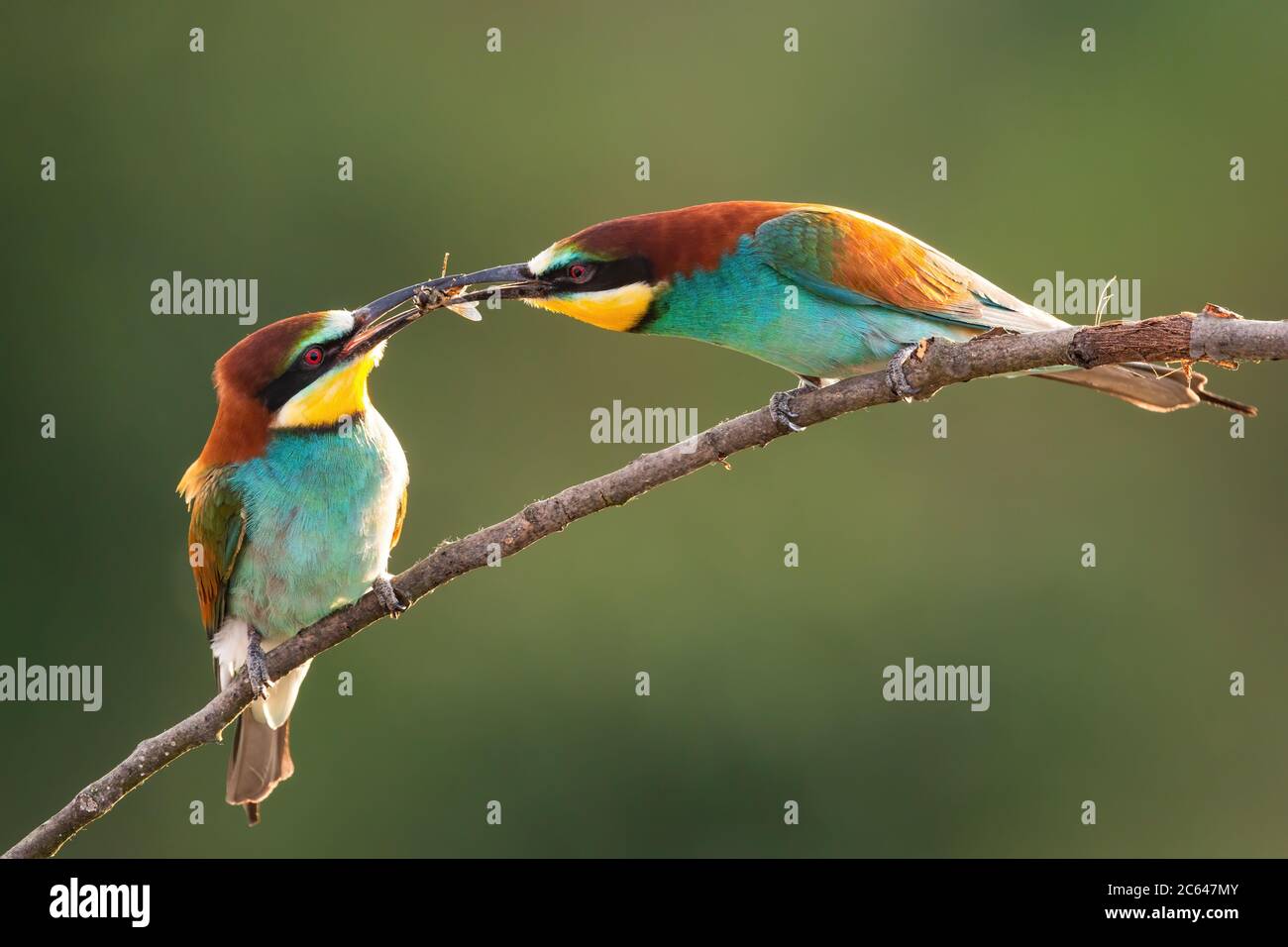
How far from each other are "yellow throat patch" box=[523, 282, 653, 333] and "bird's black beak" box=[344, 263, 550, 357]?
0.10ft

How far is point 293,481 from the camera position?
3.12 m

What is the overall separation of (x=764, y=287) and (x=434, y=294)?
60 cm

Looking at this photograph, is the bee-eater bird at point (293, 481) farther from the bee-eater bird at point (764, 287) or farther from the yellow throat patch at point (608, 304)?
the yellow throat patch at point (608, 304)

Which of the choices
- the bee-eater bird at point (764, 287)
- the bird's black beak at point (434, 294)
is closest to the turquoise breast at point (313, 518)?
the bird's black beak at point (434, 294)

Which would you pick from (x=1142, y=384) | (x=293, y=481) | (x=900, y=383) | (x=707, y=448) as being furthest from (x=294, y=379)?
(x=1142, y=384)

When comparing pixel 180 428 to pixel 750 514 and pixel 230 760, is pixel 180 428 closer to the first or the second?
pixel 750 514

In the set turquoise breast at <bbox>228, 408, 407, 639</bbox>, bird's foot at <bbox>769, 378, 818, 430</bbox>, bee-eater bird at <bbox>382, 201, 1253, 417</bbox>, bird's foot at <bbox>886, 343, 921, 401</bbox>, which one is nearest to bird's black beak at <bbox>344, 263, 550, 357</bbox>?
bee-eater bird at <bbox>382, 201, 1253, 417</bbox>

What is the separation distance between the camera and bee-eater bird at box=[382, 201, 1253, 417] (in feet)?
9.46

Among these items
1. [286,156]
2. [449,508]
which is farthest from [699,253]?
[286,156]

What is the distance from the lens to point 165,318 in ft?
24.0

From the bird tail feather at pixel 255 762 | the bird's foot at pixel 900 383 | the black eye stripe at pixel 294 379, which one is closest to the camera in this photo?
the bird's foot at pixel 900 383

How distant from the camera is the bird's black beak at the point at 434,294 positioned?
2.88 meters

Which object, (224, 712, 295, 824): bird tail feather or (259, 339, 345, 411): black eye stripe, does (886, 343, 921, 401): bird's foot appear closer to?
(259, 339, 345, 411): black eye stripe

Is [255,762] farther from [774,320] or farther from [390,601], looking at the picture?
[774,320]
